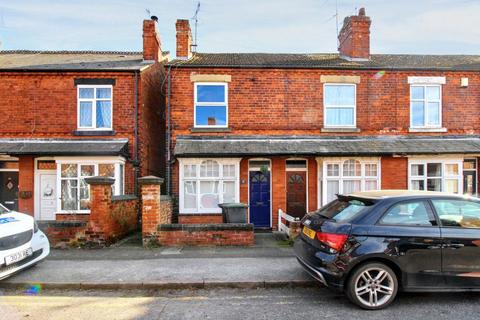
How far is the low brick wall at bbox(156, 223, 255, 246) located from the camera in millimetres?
8516

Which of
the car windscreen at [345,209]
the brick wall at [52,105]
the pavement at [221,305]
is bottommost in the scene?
the pavement at [221,305]

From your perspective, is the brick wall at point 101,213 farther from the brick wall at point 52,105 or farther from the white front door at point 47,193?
the white front door at point 47,193

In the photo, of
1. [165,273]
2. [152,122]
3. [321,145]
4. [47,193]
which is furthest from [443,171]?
[47,193]

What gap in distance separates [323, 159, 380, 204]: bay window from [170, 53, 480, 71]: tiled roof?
139 inches

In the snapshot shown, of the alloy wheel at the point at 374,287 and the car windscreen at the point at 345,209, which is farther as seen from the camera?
the car windscreen at the point at 345,209

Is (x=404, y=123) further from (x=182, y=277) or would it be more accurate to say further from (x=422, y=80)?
(x=182, y=277)

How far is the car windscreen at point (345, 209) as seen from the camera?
17.0 feet

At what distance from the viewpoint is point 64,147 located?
11.8 m

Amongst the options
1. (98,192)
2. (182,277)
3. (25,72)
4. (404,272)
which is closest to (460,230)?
(404,272)

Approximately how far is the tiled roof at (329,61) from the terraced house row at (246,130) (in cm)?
12

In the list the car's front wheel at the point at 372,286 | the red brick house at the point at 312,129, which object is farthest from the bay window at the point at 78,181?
the car's front wheel at the point at 372,286

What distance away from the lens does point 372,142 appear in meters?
12.2

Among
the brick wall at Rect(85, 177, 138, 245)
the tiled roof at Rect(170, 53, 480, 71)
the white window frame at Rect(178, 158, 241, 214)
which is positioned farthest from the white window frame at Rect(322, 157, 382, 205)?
the brick wall at Rect(85, 177, 138, 245)

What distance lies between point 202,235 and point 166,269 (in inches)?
81.3
